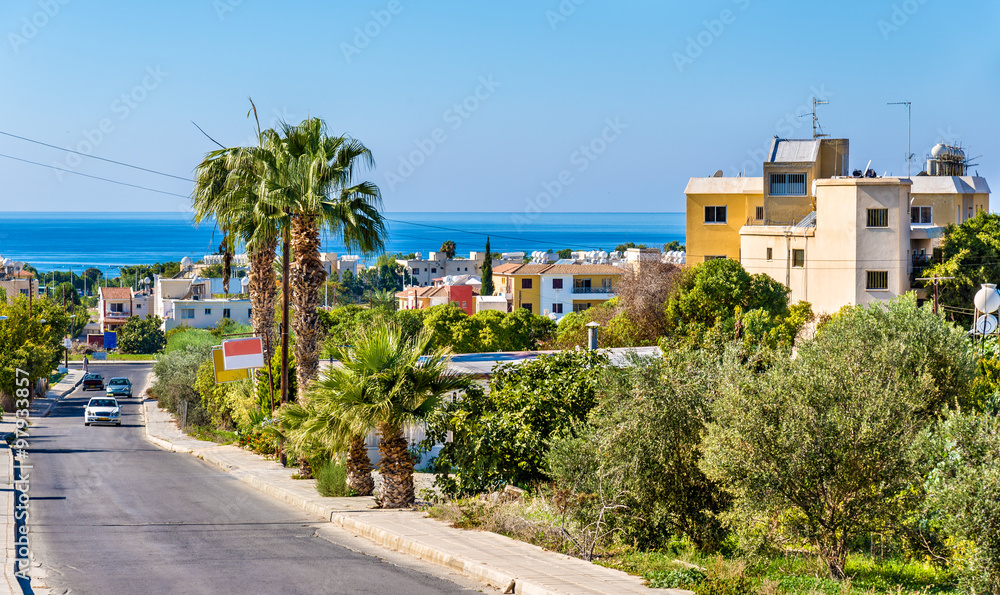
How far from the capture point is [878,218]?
55562 mm

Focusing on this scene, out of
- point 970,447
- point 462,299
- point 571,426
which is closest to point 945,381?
point 571,426

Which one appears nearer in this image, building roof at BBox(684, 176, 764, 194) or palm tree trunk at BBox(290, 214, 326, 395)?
palm tree trunk at BBox(290, 214, 326, 395)

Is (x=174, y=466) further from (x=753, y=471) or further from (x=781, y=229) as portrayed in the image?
(x=781, y=229)

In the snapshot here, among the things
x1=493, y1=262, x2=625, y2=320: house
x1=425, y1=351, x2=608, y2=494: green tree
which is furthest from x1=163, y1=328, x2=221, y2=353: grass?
x1=493, y1=262, x2=625, y2=320: house

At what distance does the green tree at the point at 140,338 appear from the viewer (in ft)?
360

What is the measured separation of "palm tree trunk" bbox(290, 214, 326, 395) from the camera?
74.0ft

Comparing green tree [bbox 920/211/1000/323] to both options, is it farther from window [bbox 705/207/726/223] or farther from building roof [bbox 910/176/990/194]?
window [bbox 705/207/726/223]

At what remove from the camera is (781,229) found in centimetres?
5994

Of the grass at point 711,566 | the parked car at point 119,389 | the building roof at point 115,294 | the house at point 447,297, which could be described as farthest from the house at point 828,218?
the building roof at point 115,294

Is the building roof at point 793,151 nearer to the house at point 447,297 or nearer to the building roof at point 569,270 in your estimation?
the building roof at point 569,270

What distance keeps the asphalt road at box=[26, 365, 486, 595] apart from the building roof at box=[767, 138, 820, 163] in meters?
51.5

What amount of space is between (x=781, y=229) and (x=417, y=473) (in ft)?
134

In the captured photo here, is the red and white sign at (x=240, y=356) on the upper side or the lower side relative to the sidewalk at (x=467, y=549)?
upper

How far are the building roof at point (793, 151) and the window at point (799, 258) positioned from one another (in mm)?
9908
